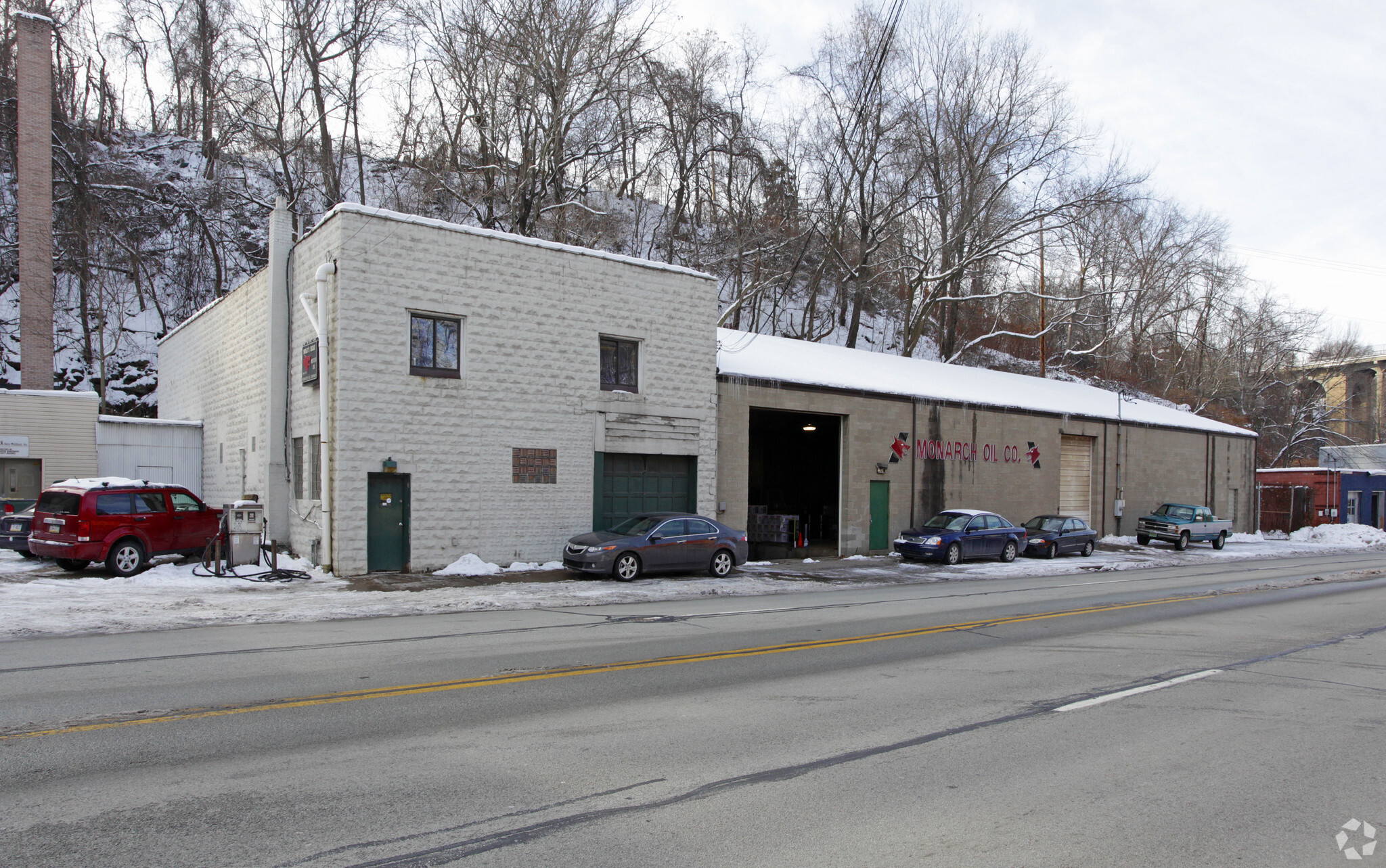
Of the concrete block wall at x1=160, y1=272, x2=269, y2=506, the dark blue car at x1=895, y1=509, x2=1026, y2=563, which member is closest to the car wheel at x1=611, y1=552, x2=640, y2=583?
the concrete block wall at x1=160, y1=272, x2=269, y2=506

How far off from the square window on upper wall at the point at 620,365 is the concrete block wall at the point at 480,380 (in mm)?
185

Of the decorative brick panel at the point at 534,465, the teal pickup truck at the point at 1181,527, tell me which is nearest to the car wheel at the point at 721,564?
the decorative brick panel at the point at 534,465

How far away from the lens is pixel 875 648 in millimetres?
10445

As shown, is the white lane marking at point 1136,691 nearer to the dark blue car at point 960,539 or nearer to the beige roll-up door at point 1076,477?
the dark blue car at point 960,539

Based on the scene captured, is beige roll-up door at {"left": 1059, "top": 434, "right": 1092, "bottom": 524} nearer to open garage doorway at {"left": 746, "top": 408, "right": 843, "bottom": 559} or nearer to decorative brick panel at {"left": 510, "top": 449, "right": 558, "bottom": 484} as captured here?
open garage doorway at {"left": 746, "top": 408, "right": 843, "bottom": 559}

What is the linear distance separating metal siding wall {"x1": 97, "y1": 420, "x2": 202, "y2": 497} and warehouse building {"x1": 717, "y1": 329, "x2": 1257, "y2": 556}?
14.4 metres

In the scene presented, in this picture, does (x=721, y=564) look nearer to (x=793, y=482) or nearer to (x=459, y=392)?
(x=459, y=392)

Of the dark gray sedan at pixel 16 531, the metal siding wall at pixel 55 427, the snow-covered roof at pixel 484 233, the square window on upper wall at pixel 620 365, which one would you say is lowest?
the dark gray sedan at pixel 16 531

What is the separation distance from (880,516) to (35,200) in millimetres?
27329

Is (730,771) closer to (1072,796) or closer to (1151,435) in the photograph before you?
(1072,796)

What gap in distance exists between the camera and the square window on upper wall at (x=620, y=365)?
69.3 ft

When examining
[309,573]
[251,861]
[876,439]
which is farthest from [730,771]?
[876,439]

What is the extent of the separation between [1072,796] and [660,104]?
39.9 metres

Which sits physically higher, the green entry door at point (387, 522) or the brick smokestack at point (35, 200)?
the brick smokestack at point (35, 200)
